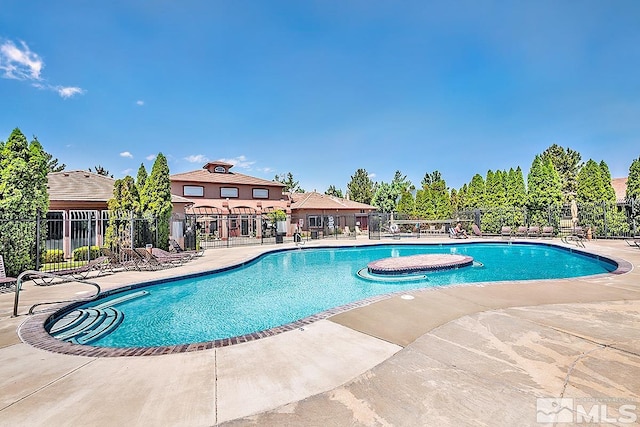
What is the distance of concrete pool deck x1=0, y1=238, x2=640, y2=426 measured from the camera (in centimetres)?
237

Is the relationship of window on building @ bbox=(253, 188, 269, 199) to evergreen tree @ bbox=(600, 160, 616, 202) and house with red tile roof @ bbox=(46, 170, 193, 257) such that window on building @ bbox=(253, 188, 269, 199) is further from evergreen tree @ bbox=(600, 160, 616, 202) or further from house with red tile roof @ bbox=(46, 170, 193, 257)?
evergreen tree @ bbox=(600, 160, 616, 202)

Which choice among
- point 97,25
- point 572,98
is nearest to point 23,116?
point 97,25

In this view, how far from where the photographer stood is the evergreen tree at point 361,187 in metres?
47.1

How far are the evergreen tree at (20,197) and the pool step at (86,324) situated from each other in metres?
4.53

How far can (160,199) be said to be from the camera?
16.1 meters

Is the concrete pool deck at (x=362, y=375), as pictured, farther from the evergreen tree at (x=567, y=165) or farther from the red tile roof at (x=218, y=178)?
the evergreen tree at (x=567, y=165)

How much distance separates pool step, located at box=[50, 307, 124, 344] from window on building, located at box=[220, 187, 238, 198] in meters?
22.9

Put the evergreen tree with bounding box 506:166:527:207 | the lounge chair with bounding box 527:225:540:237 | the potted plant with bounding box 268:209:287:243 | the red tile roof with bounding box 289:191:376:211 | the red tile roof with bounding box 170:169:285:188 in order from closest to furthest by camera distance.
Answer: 1. the lounge chair with bounding box 527:225:540:237
2. the evergreen tree with bounding box 506:166:527:207
3. the potted plant with bounding box 268:209:287:243
4. the red tile roof with bounding box 170:169:285:188
5. the red tile roof with bounding box 289:191:376:211

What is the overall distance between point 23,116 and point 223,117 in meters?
11.5

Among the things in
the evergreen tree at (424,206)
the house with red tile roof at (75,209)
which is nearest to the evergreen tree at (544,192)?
the evergreen tree at (424,206)

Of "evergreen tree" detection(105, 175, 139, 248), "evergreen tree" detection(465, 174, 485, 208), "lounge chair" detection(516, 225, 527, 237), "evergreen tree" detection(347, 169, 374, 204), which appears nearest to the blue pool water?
"lounge chair" detection(516, 225, 527, 237)

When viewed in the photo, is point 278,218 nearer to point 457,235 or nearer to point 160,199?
point 160,199

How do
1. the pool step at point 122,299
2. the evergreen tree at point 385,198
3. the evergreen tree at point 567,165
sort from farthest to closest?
the evergreen tree at point 385,198
the evergreen tree at point 567,165
the pool step at point 122,299

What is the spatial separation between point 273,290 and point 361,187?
42.0 m
